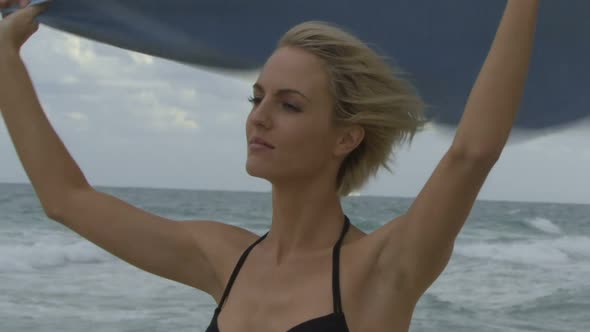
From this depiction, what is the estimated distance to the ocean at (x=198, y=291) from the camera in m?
9.81

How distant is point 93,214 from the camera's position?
67.9 inches

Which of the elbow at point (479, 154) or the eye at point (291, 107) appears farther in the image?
the eye at point (291, 107)

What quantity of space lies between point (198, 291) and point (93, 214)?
30.2 ft

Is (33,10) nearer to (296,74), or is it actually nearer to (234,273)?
(296,74)

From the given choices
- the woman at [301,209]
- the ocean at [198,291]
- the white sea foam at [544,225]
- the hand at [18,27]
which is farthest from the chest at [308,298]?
the white sea foam at [544,225]

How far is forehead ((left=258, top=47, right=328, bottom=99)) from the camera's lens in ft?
5.25

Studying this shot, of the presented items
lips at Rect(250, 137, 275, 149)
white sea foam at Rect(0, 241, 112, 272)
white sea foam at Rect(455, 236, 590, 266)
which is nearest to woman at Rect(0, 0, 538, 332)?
lips at Rect(250, 137, 275, 149)

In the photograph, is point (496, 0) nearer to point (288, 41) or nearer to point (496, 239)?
point (288, 41)

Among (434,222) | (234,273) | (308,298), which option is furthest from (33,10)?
(434,222)

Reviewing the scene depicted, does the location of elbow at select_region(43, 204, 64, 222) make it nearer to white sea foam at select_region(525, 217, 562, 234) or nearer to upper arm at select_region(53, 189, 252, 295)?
upper arm at select_region(53, 189, 252, 295)

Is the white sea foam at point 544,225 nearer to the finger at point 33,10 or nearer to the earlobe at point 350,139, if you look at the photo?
the earlobe at point 350,139

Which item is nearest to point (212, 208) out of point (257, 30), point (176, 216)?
point (176, 216)

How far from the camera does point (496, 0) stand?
5.02 feet

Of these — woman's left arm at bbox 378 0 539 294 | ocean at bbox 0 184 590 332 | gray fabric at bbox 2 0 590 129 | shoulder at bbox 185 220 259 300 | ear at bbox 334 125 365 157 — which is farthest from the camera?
ocean at bbox 0 184 590 332
